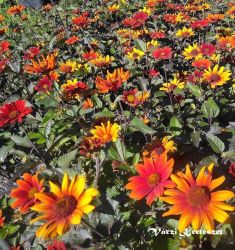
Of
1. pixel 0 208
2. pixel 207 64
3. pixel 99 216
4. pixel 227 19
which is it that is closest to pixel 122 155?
pixel 99 216

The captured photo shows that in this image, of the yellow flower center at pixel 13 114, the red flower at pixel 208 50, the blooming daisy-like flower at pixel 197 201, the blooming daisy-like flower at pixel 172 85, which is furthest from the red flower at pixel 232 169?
the red flower at pixel 208 50

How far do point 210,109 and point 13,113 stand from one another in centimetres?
129

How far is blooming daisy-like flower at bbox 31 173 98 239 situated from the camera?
140 cm

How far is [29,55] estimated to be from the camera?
4.10m

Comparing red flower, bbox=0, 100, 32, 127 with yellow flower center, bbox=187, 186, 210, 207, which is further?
red flower, bbox=0, 100, 32, 127

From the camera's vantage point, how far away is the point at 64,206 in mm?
1463

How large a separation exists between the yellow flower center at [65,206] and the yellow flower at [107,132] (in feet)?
2.22

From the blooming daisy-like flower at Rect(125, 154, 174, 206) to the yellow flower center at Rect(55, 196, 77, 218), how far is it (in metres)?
0.24

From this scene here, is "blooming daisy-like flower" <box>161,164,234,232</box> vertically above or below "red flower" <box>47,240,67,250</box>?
above

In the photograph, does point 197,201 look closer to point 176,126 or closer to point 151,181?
point 151,181

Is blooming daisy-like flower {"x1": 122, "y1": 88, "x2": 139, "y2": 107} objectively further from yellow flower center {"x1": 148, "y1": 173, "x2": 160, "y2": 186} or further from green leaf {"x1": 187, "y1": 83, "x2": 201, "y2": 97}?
yellow flower center {"x1": 148, "y1": 173, "x2": 160, "y2": 186}

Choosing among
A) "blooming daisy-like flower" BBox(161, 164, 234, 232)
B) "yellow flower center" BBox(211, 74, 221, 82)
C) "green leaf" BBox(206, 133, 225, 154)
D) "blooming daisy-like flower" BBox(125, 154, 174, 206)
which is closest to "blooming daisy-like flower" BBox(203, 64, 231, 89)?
"yellow flower center" BBox(211, 74, 221, 82)

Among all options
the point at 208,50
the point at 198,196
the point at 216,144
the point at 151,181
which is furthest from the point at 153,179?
the point at 208,50

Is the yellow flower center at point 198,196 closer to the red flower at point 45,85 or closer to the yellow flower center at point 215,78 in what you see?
the yellow flower center at point 215,78
